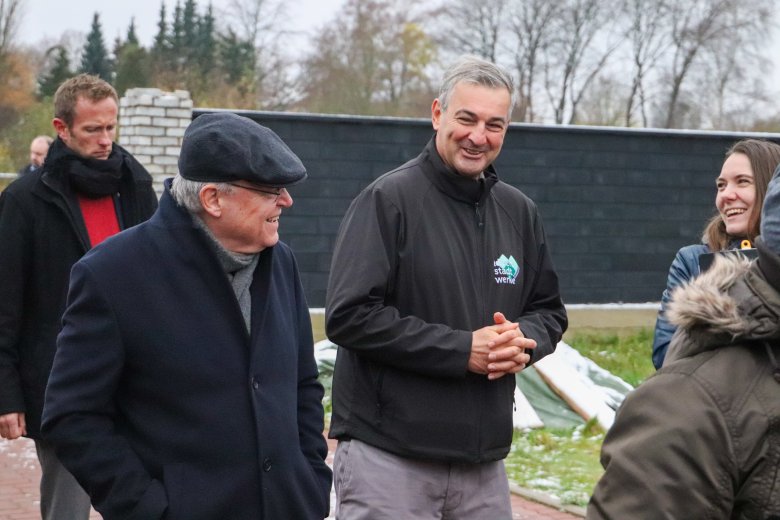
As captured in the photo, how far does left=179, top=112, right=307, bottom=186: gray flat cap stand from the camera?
10.5 feet

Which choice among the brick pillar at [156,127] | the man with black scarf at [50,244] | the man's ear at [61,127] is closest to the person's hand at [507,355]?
Result: the man with black scarf at [50,244]

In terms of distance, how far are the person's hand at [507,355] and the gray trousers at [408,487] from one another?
32cm

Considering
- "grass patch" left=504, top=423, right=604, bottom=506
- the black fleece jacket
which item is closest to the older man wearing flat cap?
the black fleece jacket

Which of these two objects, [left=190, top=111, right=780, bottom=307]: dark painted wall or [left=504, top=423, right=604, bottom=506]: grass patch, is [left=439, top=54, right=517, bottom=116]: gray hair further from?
[left=190, top=111, right=780, bottom=307]: dark painted wall

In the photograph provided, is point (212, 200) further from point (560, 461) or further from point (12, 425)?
point (560, 461)

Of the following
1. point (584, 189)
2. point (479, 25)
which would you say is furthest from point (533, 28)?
point (584, 189)

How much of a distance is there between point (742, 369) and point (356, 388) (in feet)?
6.37

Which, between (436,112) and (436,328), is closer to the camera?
(436,328)

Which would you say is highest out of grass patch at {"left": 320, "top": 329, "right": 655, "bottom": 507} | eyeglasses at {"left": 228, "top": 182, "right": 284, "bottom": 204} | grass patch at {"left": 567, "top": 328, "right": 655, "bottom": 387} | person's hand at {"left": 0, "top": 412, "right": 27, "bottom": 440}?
eyeglasses at {"left": 228, "top": 182, "right": 284, "bottom": 204}

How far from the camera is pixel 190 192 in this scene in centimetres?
327

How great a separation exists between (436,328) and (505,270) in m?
0.35

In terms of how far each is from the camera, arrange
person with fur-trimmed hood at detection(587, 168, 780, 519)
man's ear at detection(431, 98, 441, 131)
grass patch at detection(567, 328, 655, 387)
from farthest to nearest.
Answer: grass patch at detection(567, 328, 655, 387) < man's ear at detection(431, 98, 441, 131) < person with fur-trimmed hood at detection(587, 168, 780, 519)

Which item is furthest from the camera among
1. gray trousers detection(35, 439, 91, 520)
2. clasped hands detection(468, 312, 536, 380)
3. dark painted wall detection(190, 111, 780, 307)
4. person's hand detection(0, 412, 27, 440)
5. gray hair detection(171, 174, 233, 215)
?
dark painted wall detection(190, 111, 780, 307)

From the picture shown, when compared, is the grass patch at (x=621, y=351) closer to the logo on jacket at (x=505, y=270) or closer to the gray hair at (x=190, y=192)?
the logo on jacket at (x=505, y=270)
